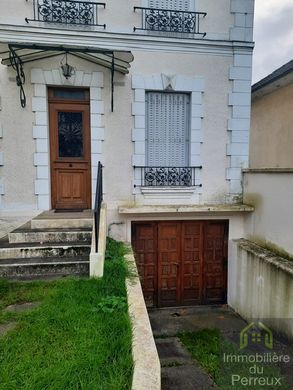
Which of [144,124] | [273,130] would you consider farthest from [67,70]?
[273,130]

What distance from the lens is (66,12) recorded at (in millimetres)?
5316

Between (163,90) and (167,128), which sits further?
(167,128)

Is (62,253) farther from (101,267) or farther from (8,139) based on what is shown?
(8,139)

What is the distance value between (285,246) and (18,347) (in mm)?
4723

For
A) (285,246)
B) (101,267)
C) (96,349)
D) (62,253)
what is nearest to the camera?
(96,349)

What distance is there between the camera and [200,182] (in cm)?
606

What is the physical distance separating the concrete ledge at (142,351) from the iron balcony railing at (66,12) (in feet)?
17.5

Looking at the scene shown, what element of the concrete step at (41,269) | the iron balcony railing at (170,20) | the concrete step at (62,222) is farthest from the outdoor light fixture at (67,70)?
the concrete step at (41,269)

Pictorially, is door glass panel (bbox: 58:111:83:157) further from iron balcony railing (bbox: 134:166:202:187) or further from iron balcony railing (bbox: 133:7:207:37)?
iron balcony railing (bbox: 133:7:207:37)

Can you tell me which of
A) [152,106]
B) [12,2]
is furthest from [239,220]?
[12,2]

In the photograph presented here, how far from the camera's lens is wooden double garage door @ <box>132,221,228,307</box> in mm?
6102

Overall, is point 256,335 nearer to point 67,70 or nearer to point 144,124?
point 144,124

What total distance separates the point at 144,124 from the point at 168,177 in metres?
1.27

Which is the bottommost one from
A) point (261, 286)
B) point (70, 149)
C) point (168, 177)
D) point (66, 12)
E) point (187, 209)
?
point (261, 286)
